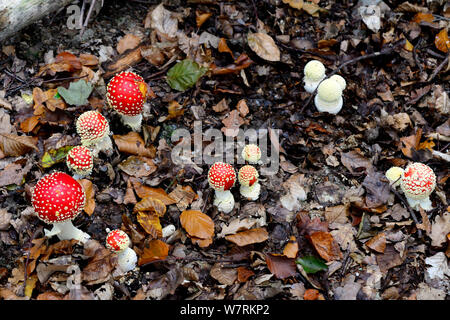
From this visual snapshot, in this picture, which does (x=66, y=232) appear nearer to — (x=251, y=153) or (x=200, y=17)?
(x=251, y=153)

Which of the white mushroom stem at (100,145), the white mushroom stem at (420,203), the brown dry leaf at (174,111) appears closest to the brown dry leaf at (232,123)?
the brown dry leaf at (174,111)

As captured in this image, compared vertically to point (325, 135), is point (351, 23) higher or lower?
higher

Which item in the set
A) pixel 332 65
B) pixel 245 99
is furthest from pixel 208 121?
pixel 332 65

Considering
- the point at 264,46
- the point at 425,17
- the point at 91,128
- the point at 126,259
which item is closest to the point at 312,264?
the point at 126,259

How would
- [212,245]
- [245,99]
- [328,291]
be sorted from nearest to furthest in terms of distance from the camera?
[328,291], [212,245], [245,99]

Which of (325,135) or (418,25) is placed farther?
(418,25)

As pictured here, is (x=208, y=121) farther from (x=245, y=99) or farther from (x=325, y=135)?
(x=325, y=135)
